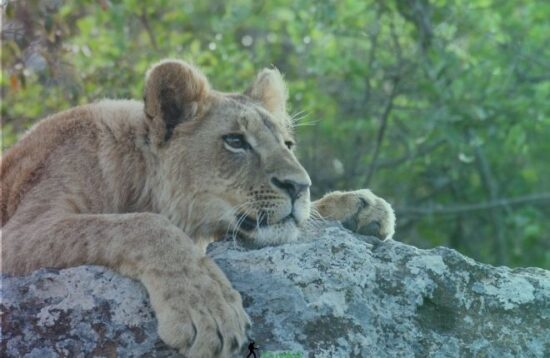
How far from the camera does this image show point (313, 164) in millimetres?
10242

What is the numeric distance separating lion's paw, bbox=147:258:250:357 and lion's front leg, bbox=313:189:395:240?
54.2 inches

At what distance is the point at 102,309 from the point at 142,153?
1548mm

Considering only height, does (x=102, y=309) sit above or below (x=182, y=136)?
below

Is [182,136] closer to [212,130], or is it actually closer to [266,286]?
[212,130]

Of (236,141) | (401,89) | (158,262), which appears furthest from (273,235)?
(401,89)

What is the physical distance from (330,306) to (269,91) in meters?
2.30

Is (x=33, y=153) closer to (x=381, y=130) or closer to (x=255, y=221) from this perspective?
(x=255, y=221)

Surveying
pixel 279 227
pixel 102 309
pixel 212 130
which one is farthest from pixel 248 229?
pixel 102 309

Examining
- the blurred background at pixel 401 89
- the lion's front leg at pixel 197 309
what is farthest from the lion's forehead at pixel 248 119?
the blurred background at pixel 401 89

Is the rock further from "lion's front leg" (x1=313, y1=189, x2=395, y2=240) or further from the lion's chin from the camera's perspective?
"lion's front leg" (x1=313, y1=189, x2=395, y2=240)

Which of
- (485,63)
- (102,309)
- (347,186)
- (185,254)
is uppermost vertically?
(485,63)

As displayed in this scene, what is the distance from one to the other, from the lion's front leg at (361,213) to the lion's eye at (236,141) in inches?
20.6

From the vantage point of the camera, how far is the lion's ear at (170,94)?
4891 millimetres

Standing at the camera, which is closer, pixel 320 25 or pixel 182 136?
pixel 182 136
